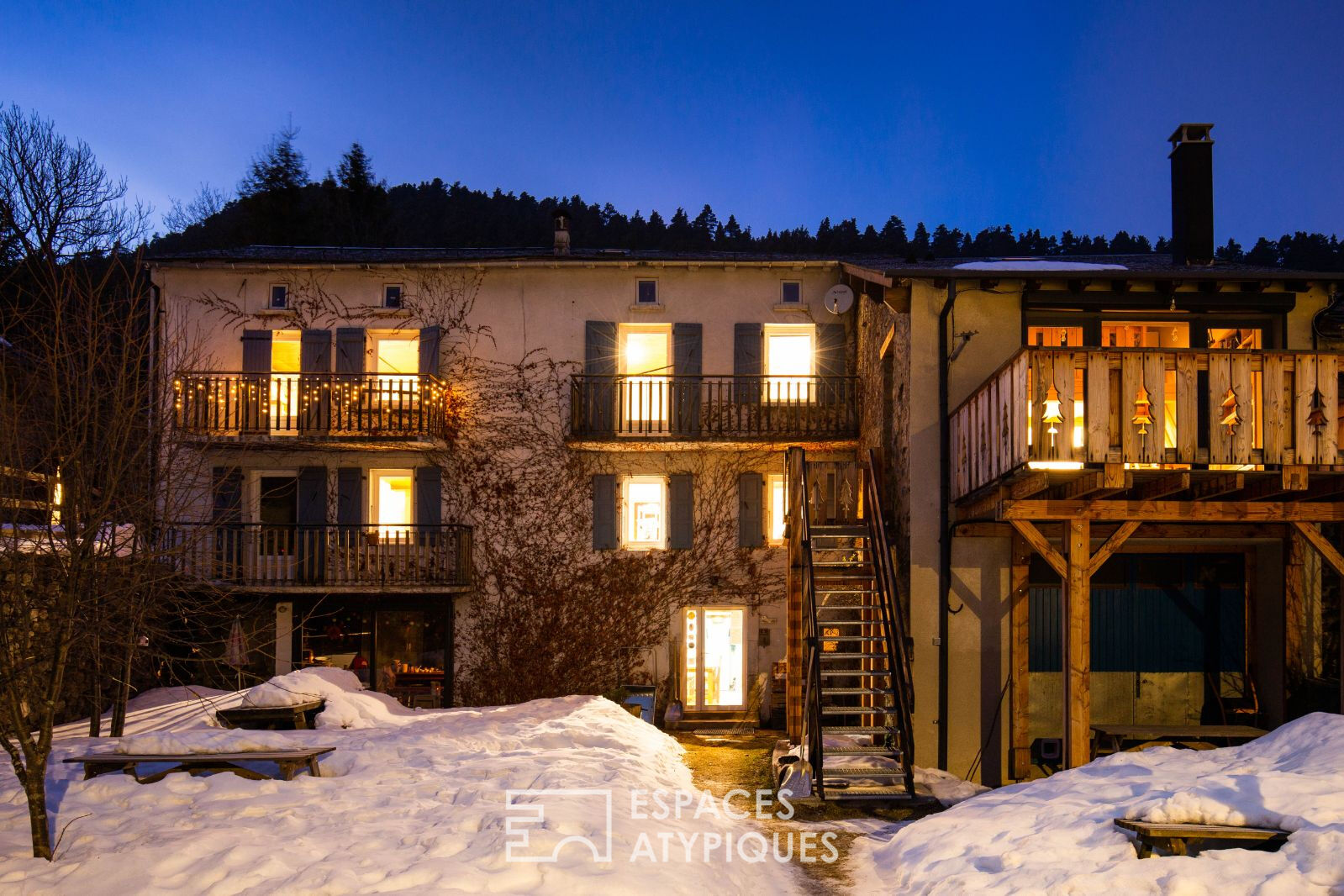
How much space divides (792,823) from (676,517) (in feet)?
27.3

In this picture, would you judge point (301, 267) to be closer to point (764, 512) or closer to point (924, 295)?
point (764, 512)

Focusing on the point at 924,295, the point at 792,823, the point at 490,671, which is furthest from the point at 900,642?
the point at 490,671

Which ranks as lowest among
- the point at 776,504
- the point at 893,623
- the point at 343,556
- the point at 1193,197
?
the point at 893,623

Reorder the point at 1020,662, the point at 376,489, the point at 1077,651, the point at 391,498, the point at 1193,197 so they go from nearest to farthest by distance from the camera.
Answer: the point at 1077,651 < the point at 1020,662 < the point at 1193,197 < the point at 376,489 < the point at 391,498

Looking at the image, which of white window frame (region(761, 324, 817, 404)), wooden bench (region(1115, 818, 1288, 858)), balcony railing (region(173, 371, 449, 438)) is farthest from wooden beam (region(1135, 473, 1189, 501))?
balcony railing (region(173, 371, 449, 438))

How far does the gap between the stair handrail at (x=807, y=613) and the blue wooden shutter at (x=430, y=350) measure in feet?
22.3

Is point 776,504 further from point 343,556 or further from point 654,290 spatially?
point 343,556

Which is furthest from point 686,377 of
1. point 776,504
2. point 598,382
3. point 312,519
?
point 312,519

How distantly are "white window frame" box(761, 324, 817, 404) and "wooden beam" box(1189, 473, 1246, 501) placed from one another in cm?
701

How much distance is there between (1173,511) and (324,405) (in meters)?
13.0

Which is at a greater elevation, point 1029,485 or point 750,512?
point 1029,485

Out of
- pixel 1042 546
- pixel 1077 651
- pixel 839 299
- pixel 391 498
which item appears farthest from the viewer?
pixel 391 498

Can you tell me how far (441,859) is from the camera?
24.2 feet

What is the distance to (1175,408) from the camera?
10.4m
